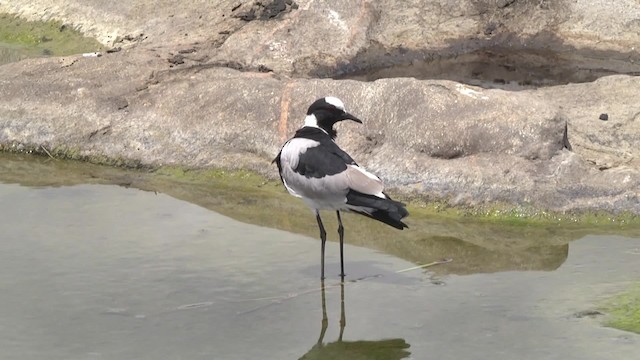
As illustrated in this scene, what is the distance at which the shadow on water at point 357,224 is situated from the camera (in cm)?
925

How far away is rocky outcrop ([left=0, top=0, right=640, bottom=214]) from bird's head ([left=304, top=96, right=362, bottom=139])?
1410 millimetres

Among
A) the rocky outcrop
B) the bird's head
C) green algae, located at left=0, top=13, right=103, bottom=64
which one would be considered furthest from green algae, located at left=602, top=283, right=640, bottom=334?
green algae, located at left=0, top=13, right=103, bottom=64

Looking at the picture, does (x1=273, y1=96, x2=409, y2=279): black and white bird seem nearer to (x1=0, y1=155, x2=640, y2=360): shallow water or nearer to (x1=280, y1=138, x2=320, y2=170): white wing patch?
(x1=280, y1=138, x2=320, y2=170): white wing patch

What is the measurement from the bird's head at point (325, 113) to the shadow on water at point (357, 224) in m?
1.09

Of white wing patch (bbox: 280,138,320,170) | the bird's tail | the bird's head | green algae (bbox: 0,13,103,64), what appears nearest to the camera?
the bird's tail

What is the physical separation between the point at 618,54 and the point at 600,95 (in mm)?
781

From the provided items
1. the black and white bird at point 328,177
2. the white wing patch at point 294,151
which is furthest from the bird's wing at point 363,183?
the white wing patch at point 294,151

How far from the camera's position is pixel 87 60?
1269cm

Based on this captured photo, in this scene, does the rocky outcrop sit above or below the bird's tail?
above

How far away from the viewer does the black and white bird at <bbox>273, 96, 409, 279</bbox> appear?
848 centimetres

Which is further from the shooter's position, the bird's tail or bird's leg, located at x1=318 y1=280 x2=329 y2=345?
the bird's tail

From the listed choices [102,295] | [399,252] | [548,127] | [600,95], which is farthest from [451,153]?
[102,295]

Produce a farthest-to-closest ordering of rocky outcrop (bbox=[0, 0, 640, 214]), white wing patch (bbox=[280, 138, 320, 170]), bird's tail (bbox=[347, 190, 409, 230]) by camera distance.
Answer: rocky outcrop (bbox=[0, 0, 640, 214]) → white wing patch (bbox=[280, 138, 320, 170]) → bird's tail (bbox=[347, 190, 409, 230])

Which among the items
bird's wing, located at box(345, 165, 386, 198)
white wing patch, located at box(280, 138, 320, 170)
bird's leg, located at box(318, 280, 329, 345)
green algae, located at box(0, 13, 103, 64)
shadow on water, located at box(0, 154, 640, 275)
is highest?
green algae, located at box(0, 13, 103, 64)
